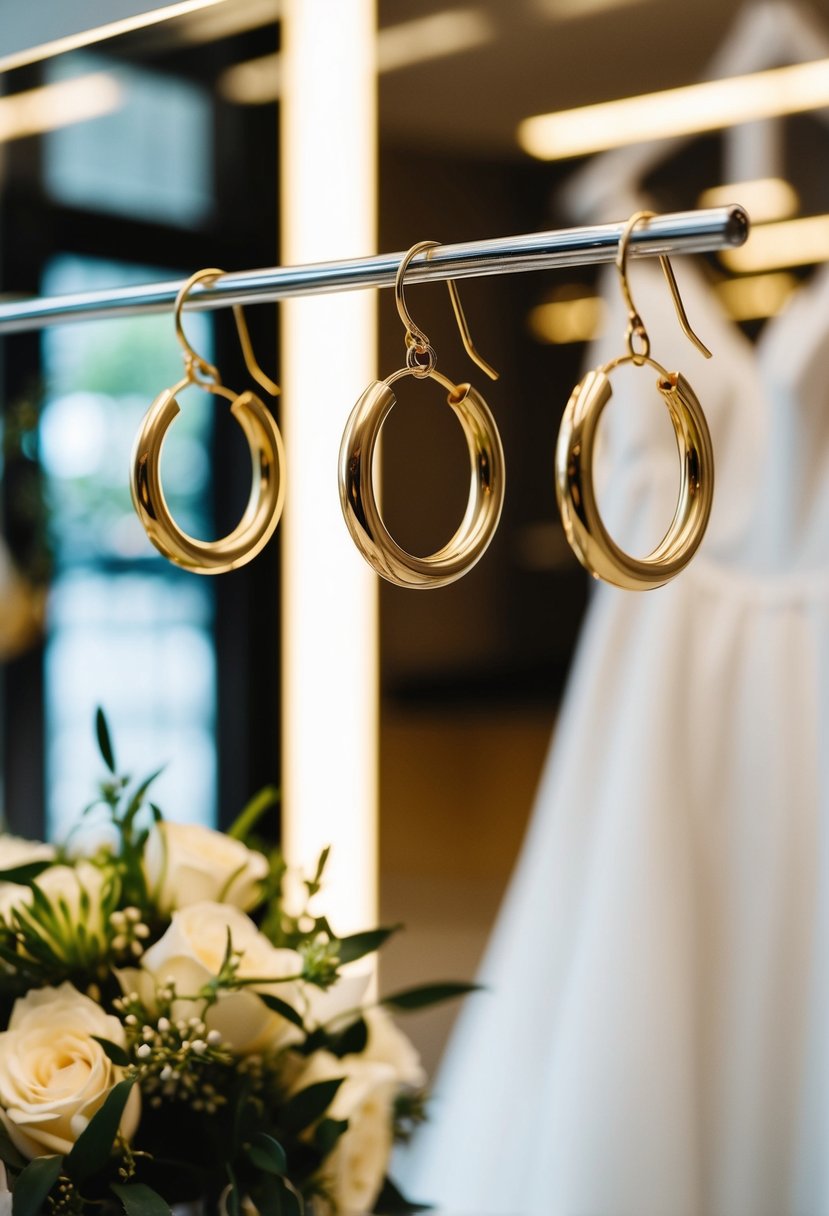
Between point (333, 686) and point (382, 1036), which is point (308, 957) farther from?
point (333, 686)

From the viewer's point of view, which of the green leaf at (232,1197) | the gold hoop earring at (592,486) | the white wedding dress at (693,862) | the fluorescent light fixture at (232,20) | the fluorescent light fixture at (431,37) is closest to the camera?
the gold hoop earring at (592,486)

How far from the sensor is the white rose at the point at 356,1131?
492mm

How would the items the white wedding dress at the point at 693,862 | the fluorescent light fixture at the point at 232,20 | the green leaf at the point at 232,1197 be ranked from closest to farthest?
the green leaf at the point at 232,1197 → the white wedding dress at the point at 693,862 → the fluorescent light fixture at the point at 232,20

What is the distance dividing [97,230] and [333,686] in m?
0.52

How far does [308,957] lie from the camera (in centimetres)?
48

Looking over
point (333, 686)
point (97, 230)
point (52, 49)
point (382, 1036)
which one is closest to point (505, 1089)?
point (382, 1036)

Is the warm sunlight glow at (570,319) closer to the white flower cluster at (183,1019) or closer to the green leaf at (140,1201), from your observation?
the white flower cluster at (183,1019)

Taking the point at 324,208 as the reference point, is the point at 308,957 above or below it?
below

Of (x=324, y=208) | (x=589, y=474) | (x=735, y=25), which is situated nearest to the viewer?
(x=589, y=474)

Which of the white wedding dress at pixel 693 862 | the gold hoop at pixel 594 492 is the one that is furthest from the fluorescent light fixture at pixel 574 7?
the gold hoop at pixel 594 492

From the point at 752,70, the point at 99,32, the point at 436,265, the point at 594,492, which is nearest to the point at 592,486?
the point at 594,492

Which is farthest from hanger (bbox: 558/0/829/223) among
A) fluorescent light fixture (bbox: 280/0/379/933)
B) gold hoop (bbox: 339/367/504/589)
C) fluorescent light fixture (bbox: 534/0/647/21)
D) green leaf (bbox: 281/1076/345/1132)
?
green leaf (bbox: 281/1076/345/1132)

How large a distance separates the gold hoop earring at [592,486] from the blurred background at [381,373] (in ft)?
1.56

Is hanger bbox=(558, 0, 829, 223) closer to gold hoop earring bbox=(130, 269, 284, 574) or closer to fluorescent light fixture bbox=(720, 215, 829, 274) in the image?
fluorescent light fixture bbox=(720, 215, 829, 274)
